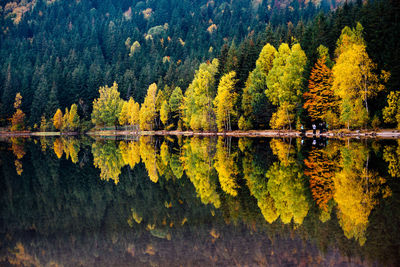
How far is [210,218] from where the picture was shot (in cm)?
1142

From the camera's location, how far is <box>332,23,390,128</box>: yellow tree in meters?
50.4

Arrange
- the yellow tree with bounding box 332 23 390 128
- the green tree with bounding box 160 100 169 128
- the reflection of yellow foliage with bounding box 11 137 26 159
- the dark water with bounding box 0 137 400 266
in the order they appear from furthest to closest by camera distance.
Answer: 1. the green tree with bounding box 160 100 169 128
2. the yellow tree with bounding box 332 23 390 128
3. the reflection of yellow foliage with bounding box 11 137 26 159
4. the dark water with bounding box 0 137 400 266

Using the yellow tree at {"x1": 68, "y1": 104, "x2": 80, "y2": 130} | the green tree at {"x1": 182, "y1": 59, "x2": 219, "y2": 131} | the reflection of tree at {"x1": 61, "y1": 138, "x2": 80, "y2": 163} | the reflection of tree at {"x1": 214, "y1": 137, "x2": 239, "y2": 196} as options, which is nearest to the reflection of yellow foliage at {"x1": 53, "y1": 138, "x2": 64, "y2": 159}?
the reflection of tree at {"x1": 61, "y1": 138, "x2": 80, "y2": 163}

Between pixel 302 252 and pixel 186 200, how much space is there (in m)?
6.64

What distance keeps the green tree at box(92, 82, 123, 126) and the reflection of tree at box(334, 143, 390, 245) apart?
10828cm

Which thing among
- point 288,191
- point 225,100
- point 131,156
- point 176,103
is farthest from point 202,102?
point 288,191

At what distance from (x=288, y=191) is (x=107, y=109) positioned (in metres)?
114

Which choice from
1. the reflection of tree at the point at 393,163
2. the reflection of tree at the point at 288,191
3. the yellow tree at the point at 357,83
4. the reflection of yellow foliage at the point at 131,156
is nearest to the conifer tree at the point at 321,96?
the yellow tree at the point at 357,83

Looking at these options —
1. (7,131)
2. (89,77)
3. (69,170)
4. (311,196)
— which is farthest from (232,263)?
(89,77)

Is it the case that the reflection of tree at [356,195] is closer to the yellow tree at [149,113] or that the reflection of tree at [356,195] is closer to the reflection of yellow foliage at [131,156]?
the reflection of yellow foliage at [131,156]

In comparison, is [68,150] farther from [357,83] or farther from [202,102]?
[202,102]

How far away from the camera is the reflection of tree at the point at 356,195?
9.71m

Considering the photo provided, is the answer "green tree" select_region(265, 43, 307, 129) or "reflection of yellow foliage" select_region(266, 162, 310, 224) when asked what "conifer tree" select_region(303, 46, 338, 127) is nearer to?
"green tree" select_region(265, 43, 307, 129)

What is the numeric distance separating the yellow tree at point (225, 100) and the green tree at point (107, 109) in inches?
2154
